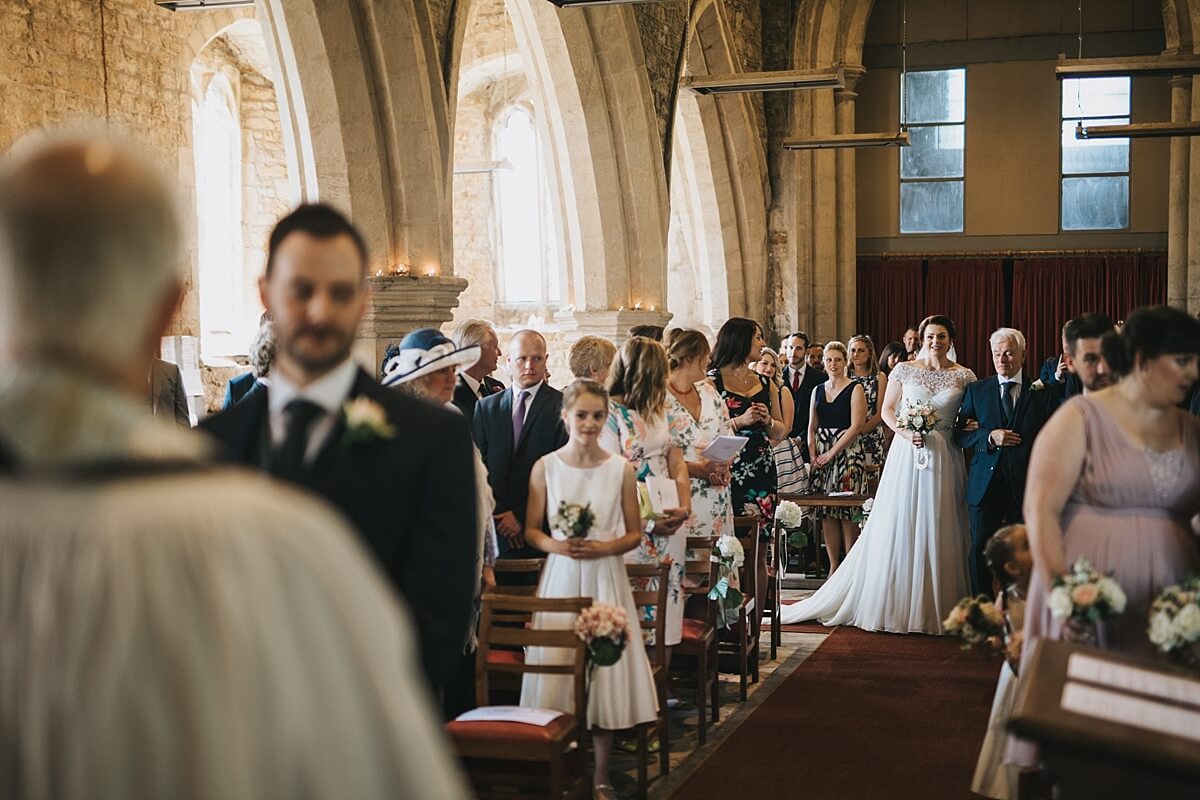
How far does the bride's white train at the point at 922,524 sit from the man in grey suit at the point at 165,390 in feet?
13.4

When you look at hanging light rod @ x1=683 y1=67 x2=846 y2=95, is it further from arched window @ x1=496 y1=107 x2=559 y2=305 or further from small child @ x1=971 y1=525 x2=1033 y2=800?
small child @ x1=971 y1=525 x2=1033 y2=800

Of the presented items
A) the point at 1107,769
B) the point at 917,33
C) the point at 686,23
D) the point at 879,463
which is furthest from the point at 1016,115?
the point at 1107,769

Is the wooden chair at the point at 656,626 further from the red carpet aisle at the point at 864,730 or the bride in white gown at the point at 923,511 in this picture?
the bride in white gown at the point at 923,511

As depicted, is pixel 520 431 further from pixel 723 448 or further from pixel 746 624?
pixel 746 624

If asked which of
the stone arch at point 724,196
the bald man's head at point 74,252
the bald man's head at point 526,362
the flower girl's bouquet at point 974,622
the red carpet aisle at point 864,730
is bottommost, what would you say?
the red carpet aisle at point 864,730

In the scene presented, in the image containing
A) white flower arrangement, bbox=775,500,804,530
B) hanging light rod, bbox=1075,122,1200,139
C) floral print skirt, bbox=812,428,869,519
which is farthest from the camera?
hanging light rod, bbox=1075,122,1200,139

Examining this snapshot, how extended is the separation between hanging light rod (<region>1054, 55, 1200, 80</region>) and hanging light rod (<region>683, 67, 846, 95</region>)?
6.91 feet

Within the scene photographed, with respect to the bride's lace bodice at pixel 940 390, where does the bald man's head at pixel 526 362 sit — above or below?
above

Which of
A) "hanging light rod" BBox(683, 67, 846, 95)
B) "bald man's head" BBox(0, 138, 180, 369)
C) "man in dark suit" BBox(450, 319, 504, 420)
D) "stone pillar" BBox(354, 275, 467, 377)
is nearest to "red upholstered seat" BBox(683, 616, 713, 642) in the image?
"man in dark suit" BBox(450, 319, 504, 420)

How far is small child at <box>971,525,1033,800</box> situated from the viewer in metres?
4.02

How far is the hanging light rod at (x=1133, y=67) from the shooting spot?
1219 cm

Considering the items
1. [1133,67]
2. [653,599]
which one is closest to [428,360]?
[653,599]

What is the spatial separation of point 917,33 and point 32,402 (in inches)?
775

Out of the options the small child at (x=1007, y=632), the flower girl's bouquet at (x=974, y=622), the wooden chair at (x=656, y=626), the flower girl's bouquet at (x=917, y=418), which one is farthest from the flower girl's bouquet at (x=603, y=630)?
the flower girl's bouquet at (x=917, y=418)
